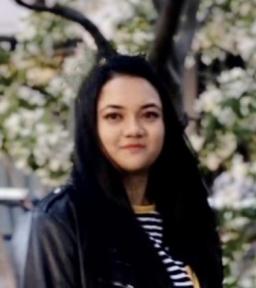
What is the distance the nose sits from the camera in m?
3.02

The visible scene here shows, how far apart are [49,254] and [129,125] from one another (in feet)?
1.31

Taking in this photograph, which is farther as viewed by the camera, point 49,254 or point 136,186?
point 136,186

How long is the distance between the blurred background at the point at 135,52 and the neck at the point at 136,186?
2.57 metres

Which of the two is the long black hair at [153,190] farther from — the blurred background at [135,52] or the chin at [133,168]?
the blurred background at [135,52]

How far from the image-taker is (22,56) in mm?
6363

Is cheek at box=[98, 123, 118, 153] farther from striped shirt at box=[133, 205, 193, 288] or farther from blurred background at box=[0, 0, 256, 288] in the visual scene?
blurred background at box=[0, 0, 256, 288]

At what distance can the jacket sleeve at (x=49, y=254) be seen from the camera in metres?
2.92

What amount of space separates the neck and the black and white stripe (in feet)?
0.14

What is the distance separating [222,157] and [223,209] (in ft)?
1.43

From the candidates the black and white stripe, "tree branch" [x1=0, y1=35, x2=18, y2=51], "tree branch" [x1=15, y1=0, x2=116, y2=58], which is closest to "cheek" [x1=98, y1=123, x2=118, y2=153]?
the black and white stripe

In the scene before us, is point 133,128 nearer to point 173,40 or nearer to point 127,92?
point 127,92

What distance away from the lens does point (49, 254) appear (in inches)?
115

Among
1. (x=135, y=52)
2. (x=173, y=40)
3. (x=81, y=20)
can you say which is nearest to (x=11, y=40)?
(x=135, y=52)

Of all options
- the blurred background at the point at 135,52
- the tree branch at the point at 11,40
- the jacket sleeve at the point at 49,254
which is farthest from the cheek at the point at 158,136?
the tree branch at the point at 11,40
